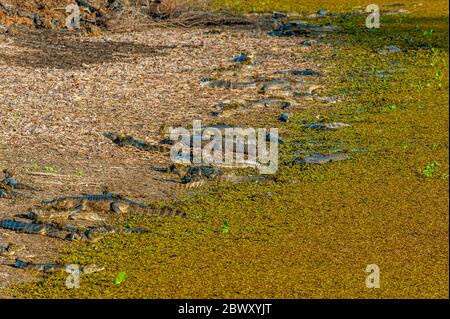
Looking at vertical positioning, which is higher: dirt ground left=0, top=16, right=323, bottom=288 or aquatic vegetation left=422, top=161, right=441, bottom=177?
dirt ground left=0, top=16, right=323, bottom=288

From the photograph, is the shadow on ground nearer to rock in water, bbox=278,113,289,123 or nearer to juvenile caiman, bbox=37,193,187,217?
rock in water, bbox=278,113,289,123

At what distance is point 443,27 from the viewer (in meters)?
19.3

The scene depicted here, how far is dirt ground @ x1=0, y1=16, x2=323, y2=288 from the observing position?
980 cm

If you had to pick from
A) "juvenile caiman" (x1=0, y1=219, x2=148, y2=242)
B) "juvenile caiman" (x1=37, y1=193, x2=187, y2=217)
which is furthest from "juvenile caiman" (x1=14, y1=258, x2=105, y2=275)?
"juvenile caiman" (x1=37, y1=193, x2=187, y2=217)

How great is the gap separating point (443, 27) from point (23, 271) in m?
13.8

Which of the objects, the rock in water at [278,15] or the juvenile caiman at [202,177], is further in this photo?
the rock in water at [278,15]

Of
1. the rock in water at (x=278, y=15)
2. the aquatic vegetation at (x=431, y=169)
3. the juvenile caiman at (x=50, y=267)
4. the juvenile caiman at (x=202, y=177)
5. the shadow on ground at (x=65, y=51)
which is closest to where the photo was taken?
the juvenile caiman at (x=50, y=267)

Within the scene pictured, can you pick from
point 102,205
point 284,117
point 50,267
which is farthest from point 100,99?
point 50,267

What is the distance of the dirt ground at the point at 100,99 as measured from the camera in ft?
32.2

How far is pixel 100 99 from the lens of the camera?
43.5ft

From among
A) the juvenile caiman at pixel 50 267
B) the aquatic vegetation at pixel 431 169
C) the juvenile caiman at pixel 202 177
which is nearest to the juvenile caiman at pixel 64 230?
the juvenile caiman at pixel 50 267

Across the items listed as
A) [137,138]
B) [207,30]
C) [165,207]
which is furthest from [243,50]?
[165,207]

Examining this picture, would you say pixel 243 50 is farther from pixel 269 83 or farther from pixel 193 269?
pixel 193 269

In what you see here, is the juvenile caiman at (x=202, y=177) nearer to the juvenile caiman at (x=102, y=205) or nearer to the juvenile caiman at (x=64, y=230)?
the juvenile caiman at (x=102, y=205)
